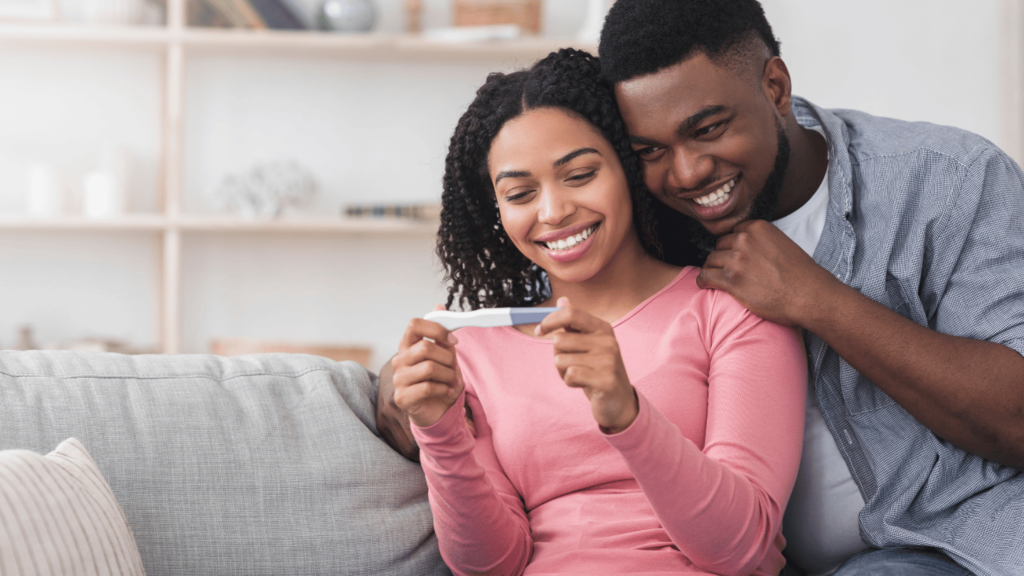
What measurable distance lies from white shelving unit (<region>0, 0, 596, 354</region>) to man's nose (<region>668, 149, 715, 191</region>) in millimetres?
1844

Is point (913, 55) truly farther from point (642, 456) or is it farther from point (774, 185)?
point (642, 456)

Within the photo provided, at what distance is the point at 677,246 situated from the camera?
4.48 feet

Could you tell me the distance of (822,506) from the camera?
123cm

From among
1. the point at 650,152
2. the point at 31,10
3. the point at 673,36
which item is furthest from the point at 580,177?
the point at 31,10

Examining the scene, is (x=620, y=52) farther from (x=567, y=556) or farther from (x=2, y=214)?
(x=2, y=214)

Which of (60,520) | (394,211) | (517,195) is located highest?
(517,195)

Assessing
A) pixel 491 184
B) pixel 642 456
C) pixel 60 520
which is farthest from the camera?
pixel 491 184

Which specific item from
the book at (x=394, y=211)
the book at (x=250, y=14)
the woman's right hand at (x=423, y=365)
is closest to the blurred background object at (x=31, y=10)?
the book at (x=250, y=14)

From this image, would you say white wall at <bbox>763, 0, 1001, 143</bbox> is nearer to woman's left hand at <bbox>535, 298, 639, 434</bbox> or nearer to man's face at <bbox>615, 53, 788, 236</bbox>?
man's face at <bbox>615, 53, 788, 236</bbox>

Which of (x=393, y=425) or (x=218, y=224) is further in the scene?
(x=218, y=224)

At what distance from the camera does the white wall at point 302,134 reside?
10.2 ft

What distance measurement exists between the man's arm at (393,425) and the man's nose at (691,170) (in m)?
0.50

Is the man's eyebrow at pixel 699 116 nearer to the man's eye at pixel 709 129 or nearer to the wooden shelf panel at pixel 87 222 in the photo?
the man's eye at pixel 709 129

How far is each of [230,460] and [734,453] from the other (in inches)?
25.4
